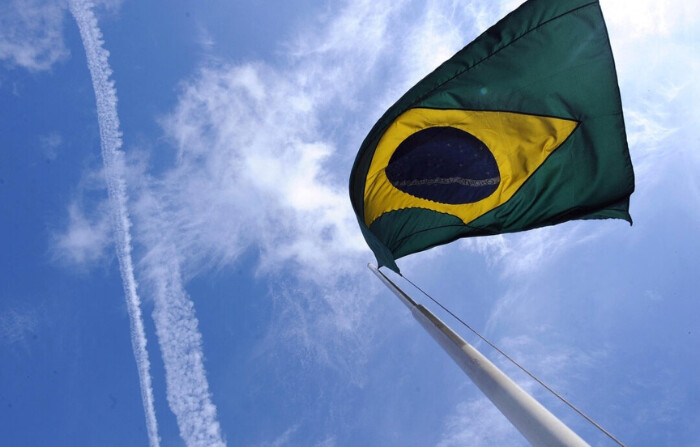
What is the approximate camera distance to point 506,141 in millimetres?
8773

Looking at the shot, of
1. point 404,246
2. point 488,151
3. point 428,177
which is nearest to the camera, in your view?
point 488,151

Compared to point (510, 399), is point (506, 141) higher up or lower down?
higher up

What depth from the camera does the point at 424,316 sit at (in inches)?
367

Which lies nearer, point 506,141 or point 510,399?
point 510,399

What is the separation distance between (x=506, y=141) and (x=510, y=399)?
16.5 feet

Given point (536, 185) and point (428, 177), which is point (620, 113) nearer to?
point (536, 185)

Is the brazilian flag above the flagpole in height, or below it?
above

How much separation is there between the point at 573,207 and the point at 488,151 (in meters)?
1.96

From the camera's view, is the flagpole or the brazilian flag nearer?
the flagpole

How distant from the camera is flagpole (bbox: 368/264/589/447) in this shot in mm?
4891

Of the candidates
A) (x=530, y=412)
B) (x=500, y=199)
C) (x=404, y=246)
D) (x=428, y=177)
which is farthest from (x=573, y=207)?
(x=530, y=412)

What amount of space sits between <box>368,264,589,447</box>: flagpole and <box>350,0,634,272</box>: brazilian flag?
8.15 feet

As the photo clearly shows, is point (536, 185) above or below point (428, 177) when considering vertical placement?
below

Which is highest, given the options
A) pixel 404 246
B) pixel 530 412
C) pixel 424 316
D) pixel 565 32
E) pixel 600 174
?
pixel 404 246
